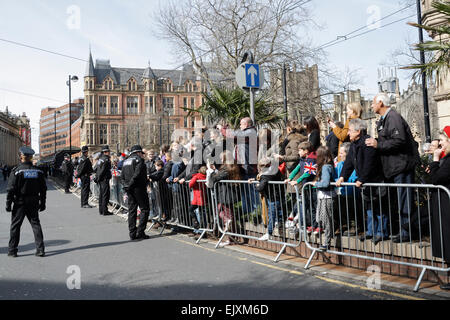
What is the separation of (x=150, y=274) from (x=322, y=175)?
2.80 metres

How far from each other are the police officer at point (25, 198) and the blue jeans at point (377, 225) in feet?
17.5

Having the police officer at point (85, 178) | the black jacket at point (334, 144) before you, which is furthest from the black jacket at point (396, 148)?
the police officer at point (85, 178)

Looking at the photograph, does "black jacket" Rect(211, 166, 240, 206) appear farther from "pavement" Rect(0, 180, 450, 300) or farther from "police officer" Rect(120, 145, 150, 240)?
"police officer" Rect(120, 145, 150, 240)

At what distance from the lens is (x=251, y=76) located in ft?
27.6

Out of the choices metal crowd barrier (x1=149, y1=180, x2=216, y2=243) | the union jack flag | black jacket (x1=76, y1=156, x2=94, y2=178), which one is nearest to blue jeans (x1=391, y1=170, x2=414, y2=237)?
the union jack flag

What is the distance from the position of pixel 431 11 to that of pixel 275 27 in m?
9.88

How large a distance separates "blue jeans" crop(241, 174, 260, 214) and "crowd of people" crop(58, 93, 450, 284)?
2cm

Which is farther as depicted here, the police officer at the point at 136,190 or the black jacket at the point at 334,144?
the police officer at the point at 136,190

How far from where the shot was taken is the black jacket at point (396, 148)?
555 centimetres

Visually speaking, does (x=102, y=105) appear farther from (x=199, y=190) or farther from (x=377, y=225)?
(x=377, y=225)

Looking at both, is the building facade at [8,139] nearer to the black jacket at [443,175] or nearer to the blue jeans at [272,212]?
the blue jeans at [272,212]

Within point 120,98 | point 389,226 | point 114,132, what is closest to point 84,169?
point 389,226

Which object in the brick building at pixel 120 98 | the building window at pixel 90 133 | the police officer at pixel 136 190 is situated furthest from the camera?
the brick building at pixel 120 98
